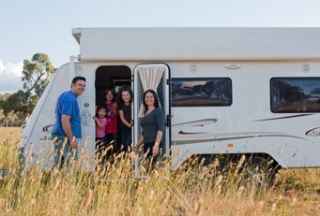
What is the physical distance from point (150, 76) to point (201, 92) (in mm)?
950

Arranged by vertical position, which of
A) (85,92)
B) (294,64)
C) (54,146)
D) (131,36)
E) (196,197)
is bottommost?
(196,197)

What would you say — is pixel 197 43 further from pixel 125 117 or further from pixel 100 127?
pixel 100 127

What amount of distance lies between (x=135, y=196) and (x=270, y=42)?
4158 mm

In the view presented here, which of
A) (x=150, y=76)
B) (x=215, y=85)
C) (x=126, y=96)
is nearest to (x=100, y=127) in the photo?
(x=126, y=96)

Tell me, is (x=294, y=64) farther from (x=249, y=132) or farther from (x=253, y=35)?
(x=249, y=132)

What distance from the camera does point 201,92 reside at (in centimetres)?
743

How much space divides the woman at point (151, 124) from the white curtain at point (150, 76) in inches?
25.9

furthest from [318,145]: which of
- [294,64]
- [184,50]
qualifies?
[184,50]

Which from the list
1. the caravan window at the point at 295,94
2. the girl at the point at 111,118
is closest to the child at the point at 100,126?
the girl at the point at 111,118

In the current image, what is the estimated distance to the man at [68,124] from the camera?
622 centimetres

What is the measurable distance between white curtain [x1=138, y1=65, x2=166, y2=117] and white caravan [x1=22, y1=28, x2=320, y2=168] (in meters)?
0.02

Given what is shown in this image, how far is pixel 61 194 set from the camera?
4.32 metres

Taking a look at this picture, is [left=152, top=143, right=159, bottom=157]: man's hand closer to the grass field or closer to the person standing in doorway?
the person standing in doorway

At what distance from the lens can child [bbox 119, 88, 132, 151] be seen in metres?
7.38
